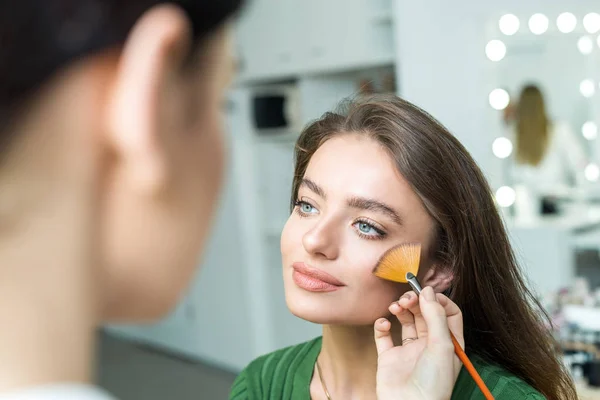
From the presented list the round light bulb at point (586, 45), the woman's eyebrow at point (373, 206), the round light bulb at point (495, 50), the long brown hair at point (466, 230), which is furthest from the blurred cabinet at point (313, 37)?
the woman's eyebrow at point (373, 206)

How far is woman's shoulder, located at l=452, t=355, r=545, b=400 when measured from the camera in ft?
2.94

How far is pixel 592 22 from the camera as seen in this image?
6.36ft

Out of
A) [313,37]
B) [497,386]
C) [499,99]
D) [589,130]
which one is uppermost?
[313,37]

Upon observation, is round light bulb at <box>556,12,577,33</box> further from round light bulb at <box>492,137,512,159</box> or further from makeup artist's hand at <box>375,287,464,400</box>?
makeup artist's hand at <box>375,287,464,400</box>

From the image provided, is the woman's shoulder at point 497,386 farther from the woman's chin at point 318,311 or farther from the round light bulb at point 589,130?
the round light bulb at point 589,130

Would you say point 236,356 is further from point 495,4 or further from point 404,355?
point 404,355

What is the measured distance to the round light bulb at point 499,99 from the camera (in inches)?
79.4

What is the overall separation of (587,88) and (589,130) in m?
0.11

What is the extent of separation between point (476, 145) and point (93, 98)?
1.83 metres

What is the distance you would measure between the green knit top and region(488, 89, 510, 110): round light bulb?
1161 millimetres

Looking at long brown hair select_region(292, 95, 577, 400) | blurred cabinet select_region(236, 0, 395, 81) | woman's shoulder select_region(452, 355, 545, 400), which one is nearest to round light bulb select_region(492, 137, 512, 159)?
blurred cabinet select_region(236, 0, 395, 81)

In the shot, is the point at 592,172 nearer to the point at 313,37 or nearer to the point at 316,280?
the point at 313,37

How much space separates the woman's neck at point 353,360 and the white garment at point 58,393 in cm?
66

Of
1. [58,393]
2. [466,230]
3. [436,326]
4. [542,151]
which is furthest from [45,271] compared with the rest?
[542,151]
